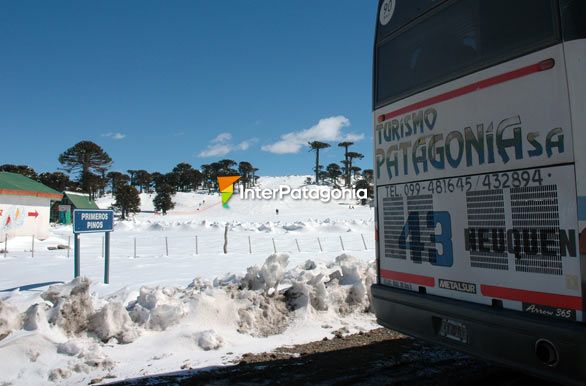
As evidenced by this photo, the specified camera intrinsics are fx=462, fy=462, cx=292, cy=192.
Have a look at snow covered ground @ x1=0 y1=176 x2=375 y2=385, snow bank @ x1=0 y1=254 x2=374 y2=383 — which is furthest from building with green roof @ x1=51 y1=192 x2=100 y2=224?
snow bank @ x1=0 y1=254 x2=374 y2=383

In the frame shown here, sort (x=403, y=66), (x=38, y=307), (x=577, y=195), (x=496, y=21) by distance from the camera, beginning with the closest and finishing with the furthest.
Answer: (x=577, y=195) < (x=496, y=21) < (x=403, y=66) < (x=38, y=307)

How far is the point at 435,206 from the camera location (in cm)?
413

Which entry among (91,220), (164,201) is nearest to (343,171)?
(164,201)

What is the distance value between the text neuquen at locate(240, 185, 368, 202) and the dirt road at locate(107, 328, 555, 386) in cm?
7927

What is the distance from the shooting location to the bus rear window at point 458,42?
329 cm

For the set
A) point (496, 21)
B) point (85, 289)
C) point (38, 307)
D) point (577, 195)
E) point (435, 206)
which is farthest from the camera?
point (85, 289)

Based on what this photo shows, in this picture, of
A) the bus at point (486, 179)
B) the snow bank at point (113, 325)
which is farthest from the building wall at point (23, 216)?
the bus at point (486, 179)

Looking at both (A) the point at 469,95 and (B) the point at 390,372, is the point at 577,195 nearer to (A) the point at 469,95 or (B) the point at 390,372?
(A) the point at 469,95

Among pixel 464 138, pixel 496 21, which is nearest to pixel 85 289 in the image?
pixel 464 138

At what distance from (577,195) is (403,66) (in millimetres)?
2261

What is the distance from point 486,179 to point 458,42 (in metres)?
1.24

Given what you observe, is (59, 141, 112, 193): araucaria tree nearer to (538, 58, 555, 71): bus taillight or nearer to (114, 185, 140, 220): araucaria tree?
(114, 185, 140, 220): araucaria tree

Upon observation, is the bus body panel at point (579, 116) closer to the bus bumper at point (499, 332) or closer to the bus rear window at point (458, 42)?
the bus rear window at point (458, 42)

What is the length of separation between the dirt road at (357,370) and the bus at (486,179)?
0.72 meters
